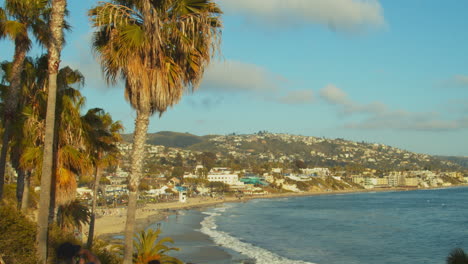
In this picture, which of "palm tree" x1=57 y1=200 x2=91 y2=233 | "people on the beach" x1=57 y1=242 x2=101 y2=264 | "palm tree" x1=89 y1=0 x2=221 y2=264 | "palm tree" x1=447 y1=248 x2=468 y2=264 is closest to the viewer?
"people on the beach" x1=57 y1=242 x2=101 y2=264

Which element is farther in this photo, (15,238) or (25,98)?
(25,98)

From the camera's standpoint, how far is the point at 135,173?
866 cm

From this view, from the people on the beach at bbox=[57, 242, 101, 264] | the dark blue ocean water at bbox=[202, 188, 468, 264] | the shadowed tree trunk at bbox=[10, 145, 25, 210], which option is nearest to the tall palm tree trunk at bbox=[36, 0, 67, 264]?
the people on the beach at bbox=[57, 242, 101, 264]

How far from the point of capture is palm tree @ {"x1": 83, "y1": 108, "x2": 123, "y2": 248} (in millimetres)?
12453

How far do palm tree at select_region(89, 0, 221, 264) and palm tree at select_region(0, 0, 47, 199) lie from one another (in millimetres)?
3330

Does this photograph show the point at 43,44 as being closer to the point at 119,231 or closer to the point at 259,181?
the point at 119,231

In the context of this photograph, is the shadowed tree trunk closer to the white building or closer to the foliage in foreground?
the foliage in foreground

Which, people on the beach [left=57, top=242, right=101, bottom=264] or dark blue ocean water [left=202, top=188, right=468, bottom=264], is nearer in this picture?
people on the beach [left=57, top=242, right=101, bottom=264]

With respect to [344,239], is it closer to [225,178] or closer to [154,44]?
[154,44]

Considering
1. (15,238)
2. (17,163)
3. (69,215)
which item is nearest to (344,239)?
(69,215)

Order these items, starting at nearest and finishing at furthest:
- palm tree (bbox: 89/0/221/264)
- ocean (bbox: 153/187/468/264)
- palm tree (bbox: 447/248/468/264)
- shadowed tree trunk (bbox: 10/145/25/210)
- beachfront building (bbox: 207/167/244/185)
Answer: palm tree (bbox: 89/0/221/264) → palm tree (bbox: 447/248/468/264) → shadowed tree trunk (bbox: 10/145/25/210) → ocean (bbox: 153/187/468/264) → beachfront building (bbox: 207/167/244/185)

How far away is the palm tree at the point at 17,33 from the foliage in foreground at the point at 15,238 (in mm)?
2839

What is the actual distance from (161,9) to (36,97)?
5111 millimetres

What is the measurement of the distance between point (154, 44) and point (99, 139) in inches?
320
